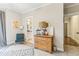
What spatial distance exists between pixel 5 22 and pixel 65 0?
1.17 metres

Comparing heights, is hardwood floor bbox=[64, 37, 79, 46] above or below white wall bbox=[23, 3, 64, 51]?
below

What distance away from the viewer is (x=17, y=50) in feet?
6.17

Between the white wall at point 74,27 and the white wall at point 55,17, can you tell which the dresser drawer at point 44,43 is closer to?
the white wall at point 55,17

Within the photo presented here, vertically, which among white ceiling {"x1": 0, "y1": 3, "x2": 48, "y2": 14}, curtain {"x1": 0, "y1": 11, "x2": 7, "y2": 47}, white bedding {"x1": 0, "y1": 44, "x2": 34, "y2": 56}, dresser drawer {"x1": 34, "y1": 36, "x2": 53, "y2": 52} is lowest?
white bedding {"x1": 0, "y1": 44, "x2": 34, "y2": 56}

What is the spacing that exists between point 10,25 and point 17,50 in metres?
0.48

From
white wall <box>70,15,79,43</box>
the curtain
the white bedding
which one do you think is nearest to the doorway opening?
white wall <box>70,15,79,43</box>

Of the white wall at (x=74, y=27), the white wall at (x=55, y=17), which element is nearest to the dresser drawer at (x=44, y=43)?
the white wall at (x=55, y=17)

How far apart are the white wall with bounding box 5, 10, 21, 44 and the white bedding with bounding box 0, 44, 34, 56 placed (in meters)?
0.12

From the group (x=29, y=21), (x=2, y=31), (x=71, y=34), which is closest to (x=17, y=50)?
(x=2, y=31)

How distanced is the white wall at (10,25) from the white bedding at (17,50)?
12 cm

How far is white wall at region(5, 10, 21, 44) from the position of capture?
188cm

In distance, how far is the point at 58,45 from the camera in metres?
1.84

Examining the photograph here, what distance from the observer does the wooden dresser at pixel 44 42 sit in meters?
1.86

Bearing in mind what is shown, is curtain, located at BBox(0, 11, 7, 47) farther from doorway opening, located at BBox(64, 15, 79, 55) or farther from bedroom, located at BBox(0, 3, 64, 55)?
doorway opening, located at BBox(64, 15, 79, 55)
